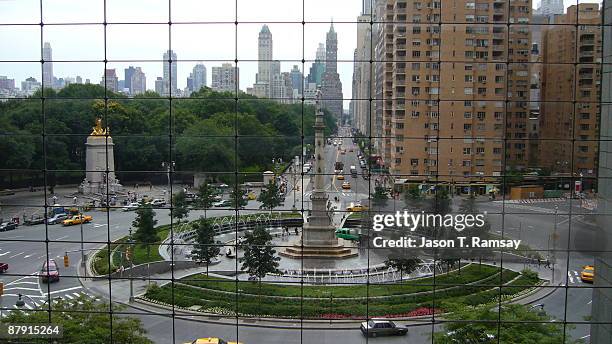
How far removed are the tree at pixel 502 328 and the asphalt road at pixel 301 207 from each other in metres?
0.24

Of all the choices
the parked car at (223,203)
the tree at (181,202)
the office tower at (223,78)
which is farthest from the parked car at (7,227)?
the office tower at (223,78)

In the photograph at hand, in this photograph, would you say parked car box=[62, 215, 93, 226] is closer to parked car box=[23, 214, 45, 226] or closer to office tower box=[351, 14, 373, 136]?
parked car box=[23, 214, 45, 226]

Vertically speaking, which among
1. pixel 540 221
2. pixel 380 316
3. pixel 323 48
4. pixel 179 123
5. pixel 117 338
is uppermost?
pixel 323 48

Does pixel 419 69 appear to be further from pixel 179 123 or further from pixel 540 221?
pixel 179 123

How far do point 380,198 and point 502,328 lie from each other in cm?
243

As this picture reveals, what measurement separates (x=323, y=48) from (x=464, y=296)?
3.47 meters

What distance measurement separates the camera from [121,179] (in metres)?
10.1

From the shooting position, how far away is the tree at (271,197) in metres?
8.05

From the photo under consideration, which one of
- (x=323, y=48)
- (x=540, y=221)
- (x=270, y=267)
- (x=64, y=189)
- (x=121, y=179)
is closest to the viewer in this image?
(x=540, y=221)

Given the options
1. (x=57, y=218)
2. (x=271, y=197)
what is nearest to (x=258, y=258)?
(x=271, y=197)

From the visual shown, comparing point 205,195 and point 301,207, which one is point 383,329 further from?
point 205,195

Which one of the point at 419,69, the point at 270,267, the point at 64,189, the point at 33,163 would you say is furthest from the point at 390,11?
the point at 33,163

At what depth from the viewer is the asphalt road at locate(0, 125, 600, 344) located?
527 cm

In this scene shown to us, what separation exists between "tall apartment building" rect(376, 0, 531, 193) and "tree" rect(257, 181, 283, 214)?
56.8 inches
